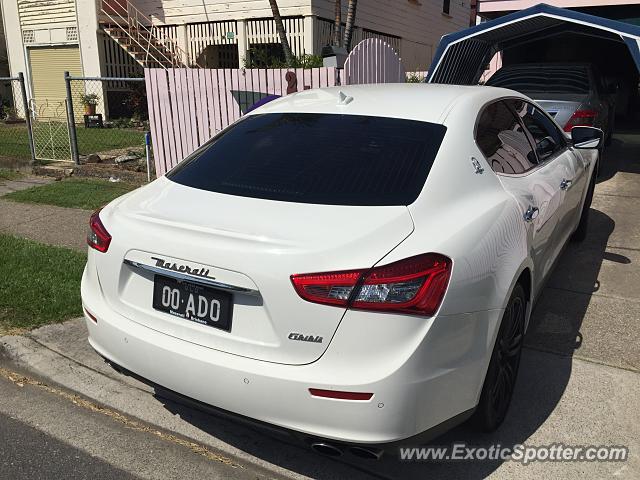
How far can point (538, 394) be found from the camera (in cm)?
321

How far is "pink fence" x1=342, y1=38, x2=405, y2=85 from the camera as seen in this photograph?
23.6ft

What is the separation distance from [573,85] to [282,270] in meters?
8.01

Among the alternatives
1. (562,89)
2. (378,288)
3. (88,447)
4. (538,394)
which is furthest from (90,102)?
(378,288)

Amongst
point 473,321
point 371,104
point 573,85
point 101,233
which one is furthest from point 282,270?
point 573,85

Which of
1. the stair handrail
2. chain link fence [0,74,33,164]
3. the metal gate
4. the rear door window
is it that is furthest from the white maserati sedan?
the stair handrail

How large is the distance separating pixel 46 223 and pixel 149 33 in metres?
13.0

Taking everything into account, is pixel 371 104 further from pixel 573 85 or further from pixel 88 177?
pixel 88 177

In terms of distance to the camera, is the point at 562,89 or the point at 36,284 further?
the point at 562,89

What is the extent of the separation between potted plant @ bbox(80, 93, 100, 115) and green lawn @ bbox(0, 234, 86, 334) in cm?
1340

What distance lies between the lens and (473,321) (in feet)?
7.61

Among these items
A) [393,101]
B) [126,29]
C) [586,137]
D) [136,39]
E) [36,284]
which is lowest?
[36,284]

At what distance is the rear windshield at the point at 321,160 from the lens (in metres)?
2.57

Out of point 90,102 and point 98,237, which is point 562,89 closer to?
point 98,237

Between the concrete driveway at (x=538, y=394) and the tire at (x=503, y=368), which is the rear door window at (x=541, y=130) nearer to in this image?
the concrete driveway at (x=538, y=394)
